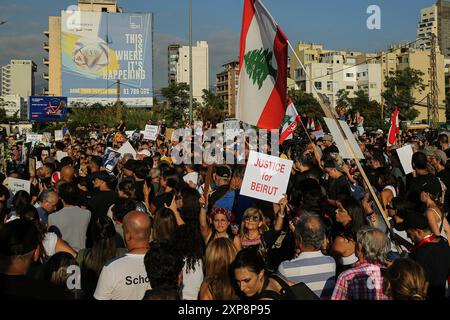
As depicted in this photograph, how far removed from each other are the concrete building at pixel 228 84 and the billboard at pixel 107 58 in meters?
56.1

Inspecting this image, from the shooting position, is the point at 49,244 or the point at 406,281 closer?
the point at 406,281

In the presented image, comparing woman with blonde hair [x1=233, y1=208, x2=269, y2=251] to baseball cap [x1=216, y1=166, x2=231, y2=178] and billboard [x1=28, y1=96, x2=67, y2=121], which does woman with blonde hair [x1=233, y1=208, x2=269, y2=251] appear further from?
billboard [x1=28, y1=96, x2=67, y2=121]

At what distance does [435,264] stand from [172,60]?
174 m

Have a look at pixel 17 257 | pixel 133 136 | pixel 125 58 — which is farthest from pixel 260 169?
pixel 125 58

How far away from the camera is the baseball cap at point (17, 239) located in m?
3.19

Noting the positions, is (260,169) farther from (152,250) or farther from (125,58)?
(125,58)

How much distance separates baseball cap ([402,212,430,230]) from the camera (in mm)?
4516

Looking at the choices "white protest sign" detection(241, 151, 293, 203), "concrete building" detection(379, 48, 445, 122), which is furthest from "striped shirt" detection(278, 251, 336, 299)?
"concrete building" detection(379, 48, 445, 122)

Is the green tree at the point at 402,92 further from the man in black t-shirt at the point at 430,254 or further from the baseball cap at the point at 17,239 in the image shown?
the baseball cap at the point at 17,239

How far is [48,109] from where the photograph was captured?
214ft

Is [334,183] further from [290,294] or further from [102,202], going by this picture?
[290,294]

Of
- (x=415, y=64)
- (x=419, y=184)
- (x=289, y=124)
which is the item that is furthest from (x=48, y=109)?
(x=415, y=64)

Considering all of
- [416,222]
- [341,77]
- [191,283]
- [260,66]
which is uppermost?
[341,77]

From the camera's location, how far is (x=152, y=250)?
11.8 ft
